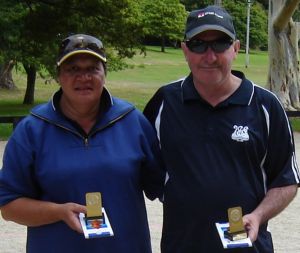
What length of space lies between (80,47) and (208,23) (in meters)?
0.63

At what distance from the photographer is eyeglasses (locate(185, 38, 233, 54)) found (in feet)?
10.7

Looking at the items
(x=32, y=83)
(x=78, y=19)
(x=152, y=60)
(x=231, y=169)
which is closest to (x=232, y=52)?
(x=231, y=169)

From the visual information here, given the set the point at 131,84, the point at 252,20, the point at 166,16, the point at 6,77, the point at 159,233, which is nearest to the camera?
the point at 159,233

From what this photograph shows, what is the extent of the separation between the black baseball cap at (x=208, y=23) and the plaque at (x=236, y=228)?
2.84 ft

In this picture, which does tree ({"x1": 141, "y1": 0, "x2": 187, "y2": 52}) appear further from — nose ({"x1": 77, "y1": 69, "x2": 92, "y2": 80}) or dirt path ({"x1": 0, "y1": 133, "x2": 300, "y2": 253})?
nose ({"x1": 77, "y1": 69, "x2": 92, "y2": 80})

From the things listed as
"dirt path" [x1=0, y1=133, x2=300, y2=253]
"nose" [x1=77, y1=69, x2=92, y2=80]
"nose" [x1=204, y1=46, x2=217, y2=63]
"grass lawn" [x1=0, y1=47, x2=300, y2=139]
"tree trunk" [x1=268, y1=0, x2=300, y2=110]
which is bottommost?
"grass lawn" [x1=0, y1=47, x2=300, y2=139]

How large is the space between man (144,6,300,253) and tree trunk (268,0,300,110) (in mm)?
18418

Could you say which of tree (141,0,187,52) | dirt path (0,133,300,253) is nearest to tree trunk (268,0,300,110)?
dirt path (0,133,300,253)

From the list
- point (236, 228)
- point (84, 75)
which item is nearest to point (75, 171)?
point (84, 75)

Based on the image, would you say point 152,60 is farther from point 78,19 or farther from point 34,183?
point 34,183

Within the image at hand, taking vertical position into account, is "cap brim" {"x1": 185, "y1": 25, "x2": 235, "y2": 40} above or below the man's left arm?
above

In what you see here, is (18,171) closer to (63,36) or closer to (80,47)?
(80,47)

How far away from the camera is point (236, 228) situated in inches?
120

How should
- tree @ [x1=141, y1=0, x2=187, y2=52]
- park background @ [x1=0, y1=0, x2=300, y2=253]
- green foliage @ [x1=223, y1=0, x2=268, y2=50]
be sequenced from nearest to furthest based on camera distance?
park background @ [x1=0, y1=0, x2=300, y2=253] → tree @ [x1=141, y1=0, x2=187, y2=52] → green foliage @ [x1=223, y1=0, x2=268, y2=50]
